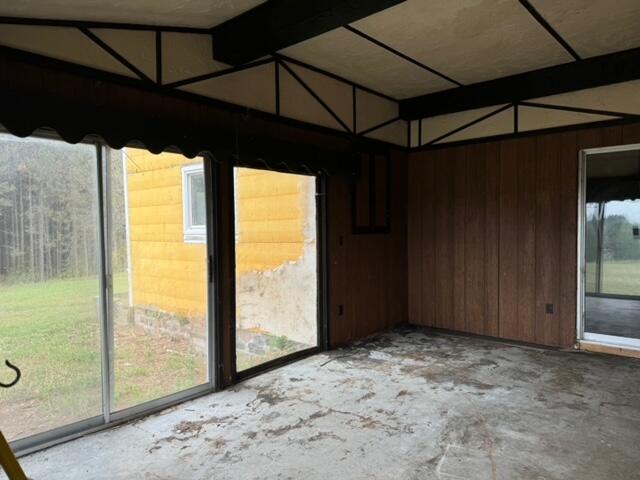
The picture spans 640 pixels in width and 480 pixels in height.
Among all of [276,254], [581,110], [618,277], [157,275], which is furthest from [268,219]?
[618,277]

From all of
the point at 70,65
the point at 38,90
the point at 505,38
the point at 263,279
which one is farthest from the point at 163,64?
the point at 505,38

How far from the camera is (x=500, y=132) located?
16.9ft

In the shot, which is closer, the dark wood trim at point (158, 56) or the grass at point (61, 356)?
the grass at point (61, 356)

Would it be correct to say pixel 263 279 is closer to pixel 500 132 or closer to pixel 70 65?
pixel 70 65

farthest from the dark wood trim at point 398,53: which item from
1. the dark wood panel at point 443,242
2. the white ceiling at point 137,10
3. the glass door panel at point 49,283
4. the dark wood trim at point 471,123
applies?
the glass door panel at point 49,283

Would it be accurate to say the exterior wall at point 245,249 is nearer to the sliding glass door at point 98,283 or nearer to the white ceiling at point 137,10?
the sliding glass door at point 98,283

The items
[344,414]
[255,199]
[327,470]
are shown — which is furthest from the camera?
[255,199]

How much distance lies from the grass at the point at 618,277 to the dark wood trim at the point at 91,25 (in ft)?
15.6

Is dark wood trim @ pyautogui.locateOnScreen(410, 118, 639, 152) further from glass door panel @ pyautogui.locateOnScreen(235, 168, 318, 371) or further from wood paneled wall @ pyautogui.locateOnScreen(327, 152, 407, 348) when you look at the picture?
glass door panel @ pyautogui.locateOnScreen(235, 168, 318, 371)

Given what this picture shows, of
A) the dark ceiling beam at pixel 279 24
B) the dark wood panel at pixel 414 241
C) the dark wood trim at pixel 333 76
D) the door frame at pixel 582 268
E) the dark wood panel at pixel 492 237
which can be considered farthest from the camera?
the dark wood panel at pixel 414 241

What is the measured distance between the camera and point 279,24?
2947 mm

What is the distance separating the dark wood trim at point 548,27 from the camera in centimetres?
321

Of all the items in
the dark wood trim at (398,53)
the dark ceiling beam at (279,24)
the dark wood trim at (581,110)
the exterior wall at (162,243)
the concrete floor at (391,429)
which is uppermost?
the dark wood trim at (398,53)

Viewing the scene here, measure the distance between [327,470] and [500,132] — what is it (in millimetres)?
4286
